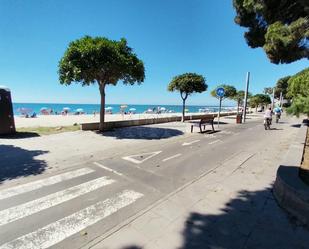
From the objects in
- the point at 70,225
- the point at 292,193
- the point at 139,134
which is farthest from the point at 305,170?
the point at 139,134

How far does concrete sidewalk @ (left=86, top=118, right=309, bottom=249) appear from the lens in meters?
3.23

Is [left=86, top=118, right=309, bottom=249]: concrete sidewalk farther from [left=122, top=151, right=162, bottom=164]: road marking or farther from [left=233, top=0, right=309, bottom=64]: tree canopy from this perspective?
[left=233, top=0, right=309, bottom=64]: tree canopy

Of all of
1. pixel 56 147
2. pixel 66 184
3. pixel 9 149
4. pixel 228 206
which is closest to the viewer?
pixel 228 206

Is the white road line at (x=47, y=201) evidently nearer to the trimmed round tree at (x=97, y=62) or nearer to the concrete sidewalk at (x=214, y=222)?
the concrete sidewalk at (x=214, y=222)

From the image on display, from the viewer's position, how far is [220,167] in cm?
705

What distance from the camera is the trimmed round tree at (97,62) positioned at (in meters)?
12.0

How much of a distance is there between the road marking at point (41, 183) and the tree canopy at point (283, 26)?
827 cm

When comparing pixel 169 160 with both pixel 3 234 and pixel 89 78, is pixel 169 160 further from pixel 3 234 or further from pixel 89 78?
pixel 89 78

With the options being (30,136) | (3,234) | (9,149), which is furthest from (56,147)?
(3,234)

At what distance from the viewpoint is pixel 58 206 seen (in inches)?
169

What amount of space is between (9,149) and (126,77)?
7.73 metres

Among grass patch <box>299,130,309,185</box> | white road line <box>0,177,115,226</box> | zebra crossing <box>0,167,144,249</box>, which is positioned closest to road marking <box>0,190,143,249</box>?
zebra crossing <box>0,167,144,249</box>

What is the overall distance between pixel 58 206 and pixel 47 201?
1.21ft

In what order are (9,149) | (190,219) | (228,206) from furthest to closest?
1. (9,149)
2. (228,206)
3. (190,219)
